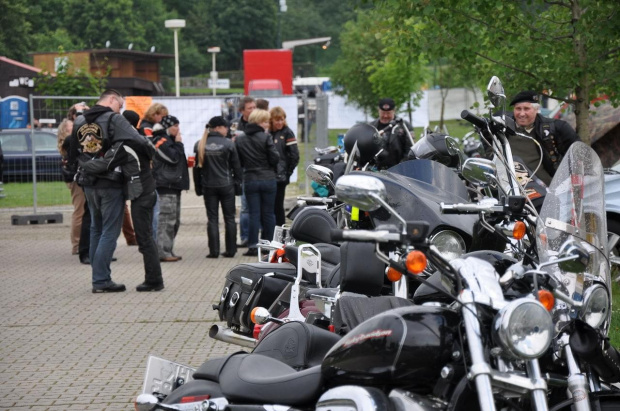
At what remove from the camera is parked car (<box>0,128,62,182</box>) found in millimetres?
18297

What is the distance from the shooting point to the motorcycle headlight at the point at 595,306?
12.9ft

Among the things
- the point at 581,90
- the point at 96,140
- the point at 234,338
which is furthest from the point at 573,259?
the point at 581,90

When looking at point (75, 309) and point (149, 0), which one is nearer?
point (75, 309)

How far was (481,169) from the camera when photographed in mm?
4938

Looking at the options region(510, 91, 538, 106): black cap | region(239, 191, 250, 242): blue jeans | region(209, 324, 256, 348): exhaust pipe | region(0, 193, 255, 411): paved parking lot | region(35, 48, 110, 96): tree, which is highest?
region(35, 48, 110, 96): tree

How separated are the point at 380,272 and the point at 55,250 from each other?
35.0ft

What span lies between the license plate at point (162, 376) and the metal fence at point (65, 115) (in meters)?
12.5

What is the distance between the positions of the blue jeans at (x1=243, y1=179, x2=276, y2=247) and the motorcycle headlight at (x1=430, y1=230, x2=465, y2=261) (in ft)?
26.5

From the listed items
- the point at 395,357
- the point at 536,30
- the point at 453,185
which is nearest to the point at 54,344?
the point at 453,185

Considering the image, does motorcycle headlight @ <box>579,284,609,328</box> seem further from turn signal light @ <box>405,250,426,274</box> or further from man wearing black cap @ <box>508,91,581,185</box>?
man wearing black cap @ <box>508,91,581,185</box>

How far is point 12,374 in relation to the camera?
7418 millimetres

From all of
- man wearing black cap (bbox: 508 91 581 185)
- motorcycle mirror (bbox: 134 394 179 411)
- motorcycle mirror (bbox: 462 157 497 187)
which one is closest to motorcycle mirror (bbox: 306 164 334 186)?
motorcycle mirror (bbox: 462 157 497 187)

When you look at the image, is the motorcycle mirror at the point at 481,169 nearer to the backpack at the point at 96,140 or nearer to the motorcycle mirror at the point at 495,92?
the motorcycle mirror at the point at 495,92

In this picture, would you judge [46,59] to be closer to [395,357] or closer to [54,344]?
[54,344]
